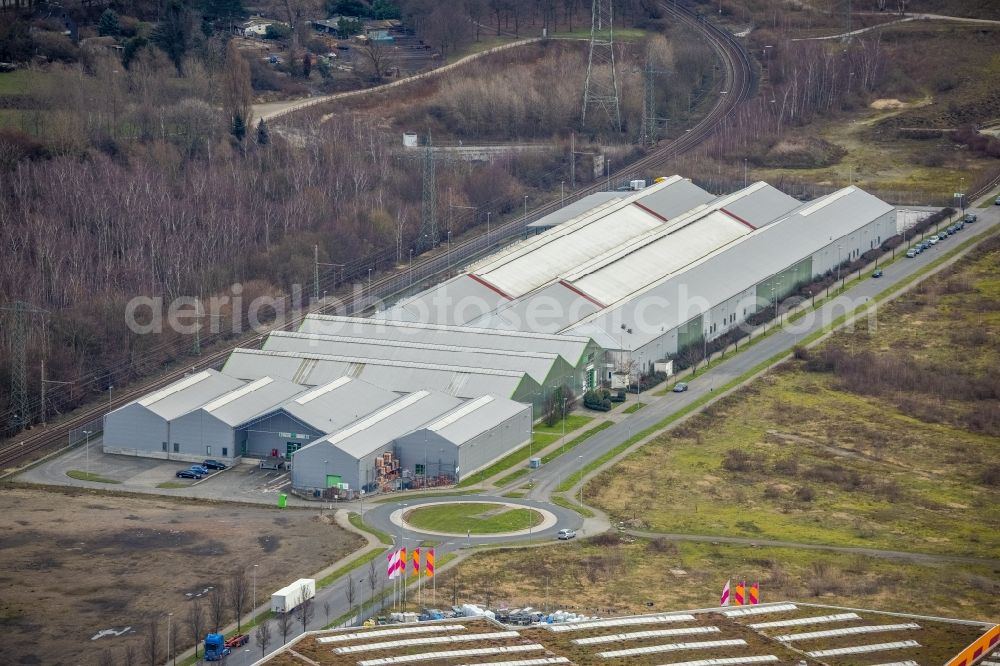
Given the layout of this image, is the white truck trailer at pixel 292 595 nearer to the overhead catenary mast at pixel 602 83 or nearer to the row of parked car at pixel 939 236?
the row of parked car at pixel 939 236

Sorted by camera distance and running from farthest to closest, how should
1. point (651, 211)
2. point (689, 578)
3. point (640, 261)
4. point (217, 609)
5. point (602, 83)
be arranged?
1. point (602, 83)
2. point (651, 211)
3. point (640, 261)
4. point (689, 578)
5. point (217, 609)

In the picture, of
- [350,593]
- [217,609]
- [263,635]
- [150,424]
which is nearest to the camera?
[263,635]

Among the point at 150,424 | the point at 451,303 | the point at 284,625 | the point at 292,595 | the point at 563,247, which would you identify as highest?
the point at 563,247

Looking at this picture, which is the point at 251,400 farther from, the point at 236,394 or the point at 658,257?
the point at 658,257

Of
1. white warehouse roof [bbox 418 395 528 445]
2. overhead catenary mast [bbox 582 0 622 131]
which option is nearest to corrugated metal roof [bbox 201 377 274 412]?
white warehouse roof [bbox 418 395 528 445]

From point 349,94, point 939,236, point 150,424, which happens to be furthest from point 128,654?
point 349,94

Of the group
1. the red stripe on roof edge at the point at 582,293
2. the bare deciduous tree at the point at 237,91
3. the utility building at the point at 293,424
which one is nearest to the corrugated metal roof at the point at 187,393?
the utility building at the point at 293,424

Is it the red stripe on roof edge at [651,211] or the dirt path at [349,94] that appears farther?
the dirt path at [349,94]
